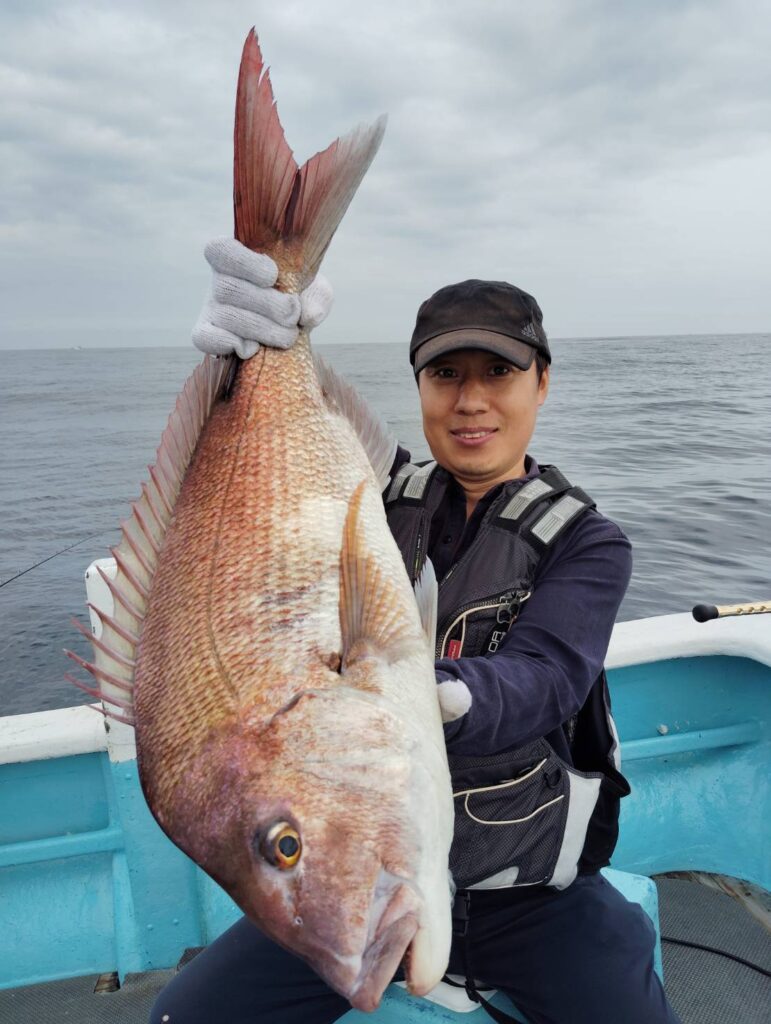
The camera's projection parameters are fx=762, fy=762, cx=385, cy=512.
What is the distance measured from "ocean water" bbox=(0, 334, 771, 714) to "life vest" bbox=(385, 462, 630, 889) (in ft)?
2.53

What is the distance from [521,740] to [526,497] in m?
0.69

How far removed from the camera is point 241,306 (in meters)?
1.80

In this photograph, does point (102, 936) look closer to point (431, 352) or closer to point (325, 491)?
point (325, 491)

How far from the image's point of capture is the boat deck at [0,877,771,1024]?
252 centimetres

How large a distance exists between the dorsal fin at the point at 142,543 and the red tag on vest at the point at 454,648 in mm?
741

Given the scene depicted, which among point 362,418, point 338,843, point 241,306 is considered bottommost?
point 338,843

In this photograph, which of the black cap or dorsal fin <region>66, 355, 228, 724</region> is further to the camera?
the black cap

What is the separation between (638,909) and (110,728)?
65.8 inches

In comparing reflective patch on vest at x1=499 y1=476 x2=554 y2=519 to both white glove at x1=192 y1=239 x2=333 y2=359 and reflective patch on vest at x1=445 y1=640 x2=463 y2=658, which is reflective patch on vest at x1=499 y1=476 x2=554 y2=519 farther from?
white glove at x1=192 y1=239 x2=333 y2=359

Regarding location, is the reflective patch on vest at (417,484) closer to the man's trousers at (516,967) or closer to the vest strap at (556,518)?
the vest strap at (556,518)

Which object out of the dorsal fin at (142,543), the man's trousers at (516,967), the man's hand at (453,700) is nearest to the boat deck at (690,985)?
the man's trousers at (516,967)

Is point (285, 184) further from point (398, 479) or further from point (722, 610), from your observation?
point (722, 610)

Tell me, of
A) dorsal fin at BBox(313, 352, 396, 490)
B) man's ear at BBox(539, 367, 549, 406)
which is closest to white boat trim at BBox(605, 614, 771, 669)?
man's ear at BBox(539, 367, 549, 406)

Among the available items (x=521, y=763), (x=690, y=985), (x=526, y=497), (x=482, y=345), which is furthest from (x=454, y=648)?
(x=690, y=985)
